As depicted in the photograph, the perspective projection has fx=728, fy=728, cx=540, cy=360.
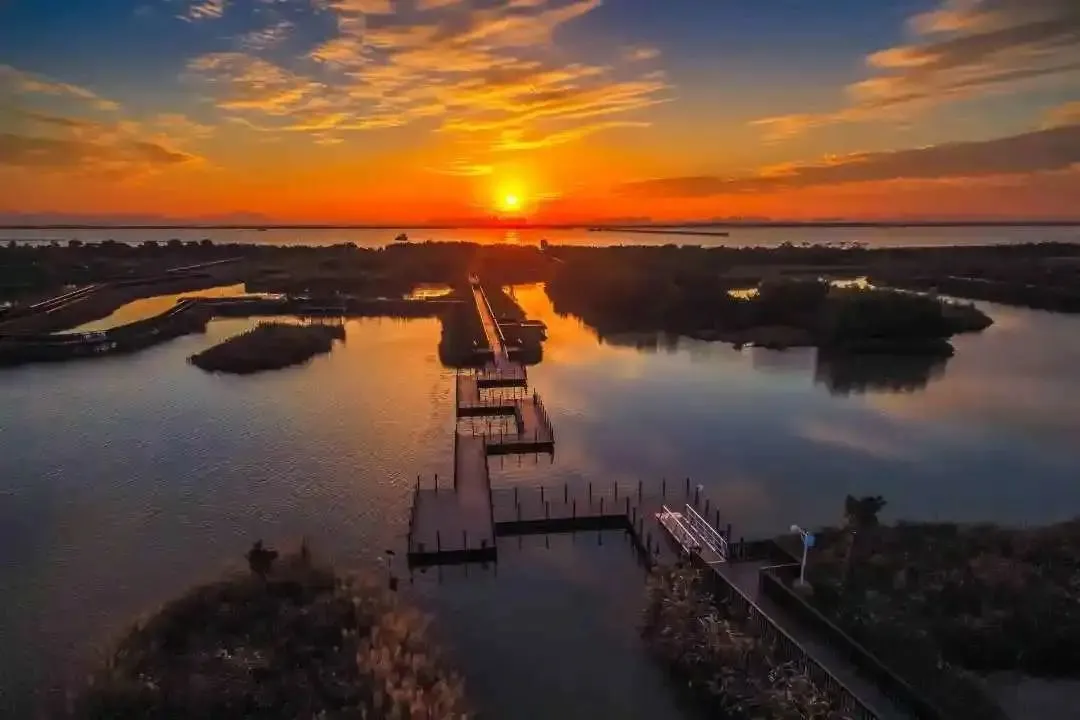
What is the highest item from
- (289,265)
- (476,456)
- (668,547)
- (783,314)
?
(289,265)

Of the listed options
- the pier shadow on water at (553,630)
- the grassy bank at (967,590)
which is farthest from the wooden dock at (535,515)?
the grassy bank at (967,590)

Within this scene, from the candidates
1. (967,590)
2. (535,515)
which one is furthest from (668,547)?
(967,590)

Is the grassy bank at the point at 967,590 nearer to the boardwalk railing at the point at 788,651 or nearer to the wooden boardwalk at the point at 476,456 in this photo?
the boardwalk railing at the point at 788,651

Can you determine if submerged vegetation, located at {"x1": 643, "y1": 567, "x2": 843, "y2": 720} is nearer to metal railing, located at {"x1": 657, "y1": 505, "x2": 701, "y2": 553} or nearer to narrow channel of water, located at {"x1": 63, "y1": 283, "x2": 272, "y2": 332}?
metal railing, located at {"x1": 657, "y1": 505, "x2": 701, "y2": 553}

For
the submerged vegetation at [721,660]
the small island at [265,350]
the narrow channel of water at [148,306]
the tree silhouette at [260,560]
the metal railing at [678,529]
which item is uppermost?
the narrow channel of water at [148,306]

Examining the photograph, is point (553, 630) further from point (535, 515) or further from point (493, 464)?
point (493, 464)

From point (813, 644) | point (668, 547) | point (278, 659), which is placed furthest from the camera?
point (668, 547)
